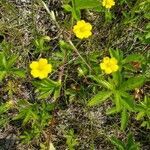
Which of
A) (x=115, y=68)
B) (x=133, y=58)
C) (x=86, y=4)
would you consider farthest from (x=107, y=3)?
(x=115, y=68)

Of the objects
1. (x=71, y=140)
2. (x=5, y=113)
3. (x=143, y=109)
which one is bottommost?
(x=71, y=140)

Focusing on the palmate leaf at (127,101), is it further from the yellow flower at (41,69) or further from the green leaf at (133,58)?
the yellow flower at (41,69)

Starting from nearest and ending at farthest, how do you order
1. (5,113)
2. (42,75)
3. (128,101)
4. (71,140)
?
(128,101) < (42,75) < (71,140) < (5,113)

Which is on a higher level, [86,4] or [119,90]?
[86,4]

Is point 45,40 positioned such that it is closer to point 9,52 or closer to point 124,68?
point 9,52

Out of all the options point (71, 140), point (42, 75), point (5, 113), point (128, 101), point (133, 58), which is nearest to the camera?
point (128, 101)

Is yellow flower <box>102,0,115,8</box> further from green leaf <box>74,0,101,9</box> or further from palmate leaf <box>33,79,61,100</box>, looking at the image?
palmate leaf <box>33,79,61,100</box>

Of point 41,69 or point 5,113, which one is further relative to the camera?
point 5,113

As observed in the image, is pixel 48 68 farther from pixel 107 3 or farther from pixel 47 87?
pixel 107 3

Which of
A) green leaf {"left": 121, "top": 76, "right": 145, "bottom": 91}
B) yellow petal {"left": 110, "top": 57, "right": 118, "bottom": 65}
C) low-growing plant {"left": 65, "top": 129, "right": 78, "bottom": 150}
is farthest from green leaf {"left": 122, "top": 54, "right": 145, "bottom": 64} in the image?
low-growing plant {"left": 65, "top": 129, "right": 78, "bottom": 150}
